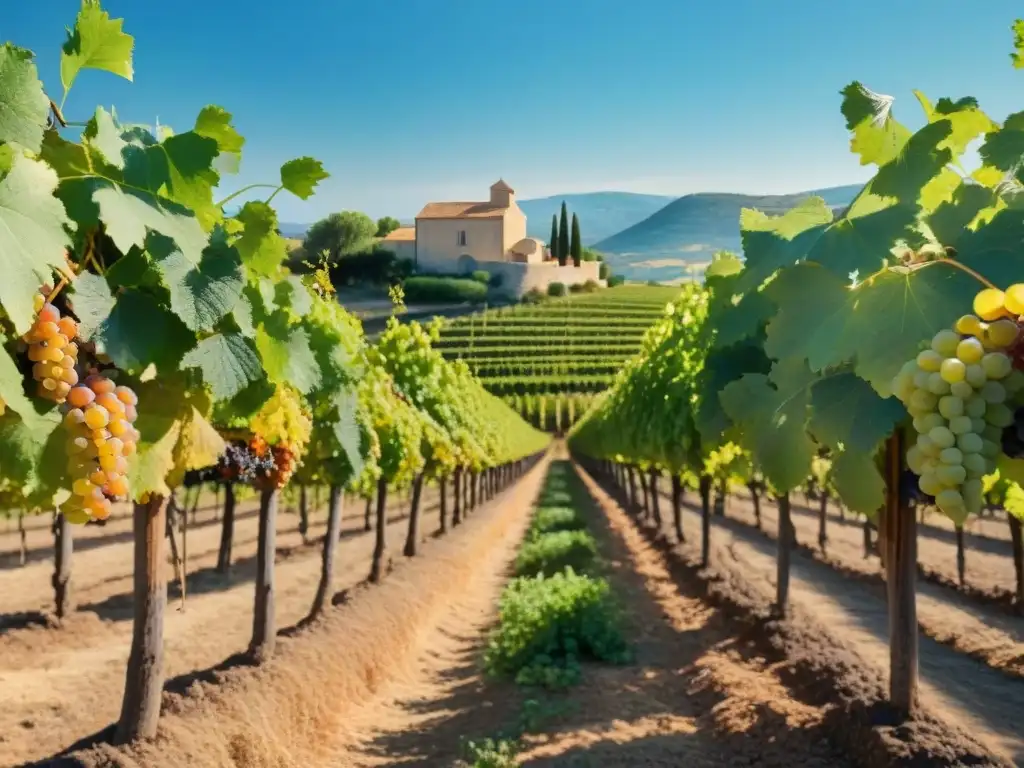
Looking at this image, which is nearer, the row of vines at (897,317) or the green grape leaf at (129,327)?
the row of vines at (897,317)

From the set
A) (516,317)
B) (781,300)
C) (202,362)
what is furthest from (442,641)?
(516,317)

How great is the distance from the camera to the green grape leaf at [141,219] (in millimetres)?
2025

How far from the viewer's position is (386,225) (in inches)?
4759

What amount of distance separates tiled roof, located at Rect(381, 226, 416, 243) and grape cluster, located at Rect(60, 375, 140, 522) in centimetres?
10631

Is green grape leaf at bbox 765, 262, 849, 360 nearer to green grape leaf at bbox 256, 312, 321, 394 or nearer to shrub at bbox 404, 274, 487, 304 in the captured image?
green grape leaf at bbox 256, 312, 321, 394

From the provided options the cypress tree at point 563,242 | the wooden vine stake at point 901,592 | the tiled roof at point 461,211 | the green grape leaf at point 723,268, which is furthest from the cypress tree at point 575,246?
the wooden vine stake at point 901,592

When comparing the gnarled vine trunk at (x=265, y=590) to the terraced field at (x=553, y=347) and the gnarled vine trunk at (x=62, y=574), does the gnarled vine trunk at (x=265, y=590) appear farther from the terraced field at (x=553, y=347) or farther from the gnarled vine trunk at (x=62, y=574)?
the terraced field at (x=553, y=347)

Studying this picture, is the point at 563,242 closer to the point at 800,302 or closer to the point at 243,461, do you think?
the point at 243,461

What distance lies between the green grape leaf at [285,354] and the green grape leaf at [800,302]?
166cm

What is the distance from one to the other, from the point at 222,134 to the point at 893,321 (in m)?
1.96

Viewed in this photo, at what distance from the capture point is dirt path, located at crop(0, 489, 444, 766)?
682cm

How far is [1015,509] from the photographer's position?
37.2ft

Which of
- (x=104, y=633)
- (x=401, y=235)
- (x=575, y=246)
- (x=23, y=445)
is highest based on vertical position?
(x=401, y=235)

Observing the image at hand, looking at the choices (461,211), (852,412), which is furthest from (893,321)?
(461,211)
